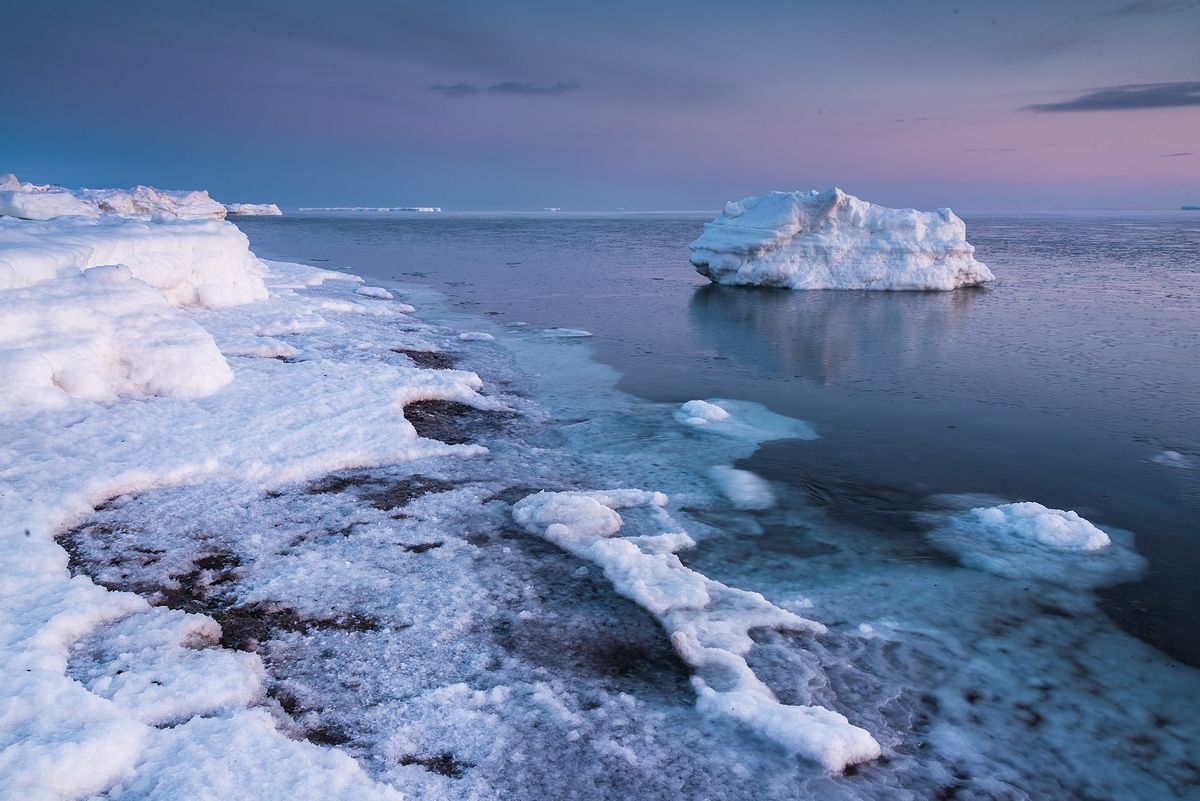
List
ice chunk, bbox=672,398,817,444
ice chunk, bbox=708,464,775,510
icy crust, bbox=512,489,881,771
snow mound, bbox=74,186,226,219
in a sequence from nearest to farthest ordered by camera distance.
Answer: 1. icy crust, bbox=512,489,881,771
2. ice chunk, bbox=708,464,775,510
3. ice chunk, bbox=672,398,817,444
4. snow mound, bbox=74,186,226,219

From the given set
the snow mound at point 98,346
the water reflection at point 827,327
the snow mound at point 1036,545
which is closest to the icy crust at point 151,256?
the snow mound at point 98,346

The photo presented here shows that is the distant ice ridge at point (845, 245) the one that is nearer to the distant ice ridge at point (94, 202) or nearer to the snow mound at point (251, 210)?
the distant ice ridge at point (94, 202)

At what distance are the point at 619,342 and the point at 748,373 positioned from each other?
342 cm

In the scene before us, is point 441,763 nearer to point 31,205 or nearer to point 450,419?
point 450,419

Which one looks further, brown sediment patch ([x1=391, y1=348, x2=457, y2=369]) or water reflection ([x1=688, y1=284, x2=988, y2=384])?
water reflection ([x1=688, y1=284, x2=988, y2=384])

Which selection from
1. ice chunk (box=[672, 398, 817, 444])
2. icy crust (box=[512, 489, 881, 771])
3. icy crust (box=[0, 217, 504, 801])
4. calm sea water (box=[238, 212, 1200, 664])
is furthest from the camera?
ice chunk (box=[672, 398, 817, 444])

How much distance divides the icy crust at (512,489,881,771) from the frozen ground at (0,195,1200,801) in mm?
20

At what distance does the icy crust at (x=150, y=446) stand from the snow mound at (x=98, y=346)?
21 mm

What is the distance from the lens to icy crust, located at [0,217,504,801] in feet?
10.3

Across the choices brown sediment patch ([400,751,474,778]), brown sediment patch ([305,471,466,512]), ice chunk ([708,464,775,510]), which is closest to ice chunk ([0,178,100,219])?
brown sediment patch ([305,471,466,512])

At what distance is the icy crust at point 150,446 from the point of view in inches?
124

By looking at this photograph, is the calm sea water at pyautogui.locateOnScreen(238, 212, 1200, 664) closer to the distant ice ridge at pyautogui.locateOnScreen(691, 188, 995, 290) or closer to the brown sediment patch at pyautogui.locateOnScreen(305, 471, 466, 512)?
the distant ice ridge at pyautogui.locateOnScreen(691, 188, 995, 290)

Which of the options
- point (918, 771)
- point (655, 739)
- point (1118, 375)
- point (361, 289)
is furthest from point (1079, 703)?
point (361, 289)

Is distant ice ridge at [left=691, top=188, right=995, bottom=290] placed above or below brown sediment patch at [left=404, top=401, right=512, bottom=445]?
above
